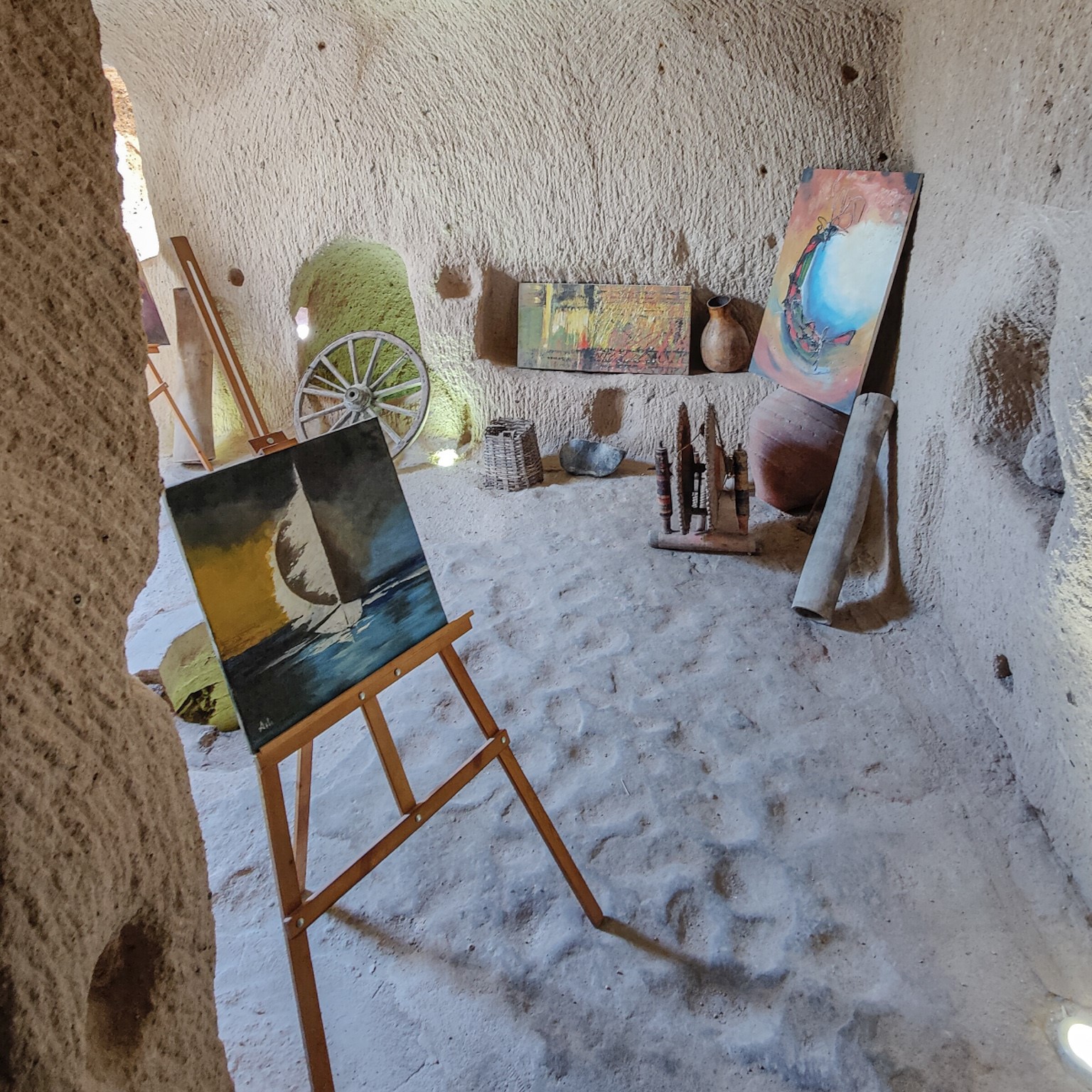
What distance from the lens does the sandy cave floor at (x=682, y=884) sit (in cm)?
157

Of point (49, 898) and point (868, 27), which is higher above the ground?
point (868, 27)

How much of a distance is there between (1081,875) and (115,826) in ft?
6.66

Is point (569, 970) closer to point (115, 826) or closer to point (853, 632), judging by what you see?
point (115, 826)

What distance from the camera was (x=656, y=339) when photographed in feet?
14.7

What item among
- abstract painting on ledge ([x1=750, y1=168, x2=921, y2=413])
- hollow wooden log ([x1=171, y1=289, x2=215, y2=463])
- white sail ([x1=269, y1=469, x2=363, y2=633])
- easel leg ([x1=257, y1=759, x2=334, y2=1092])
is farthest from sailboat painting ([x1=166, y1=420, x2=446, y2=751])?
hollow wooden log ([x1=171, y1=289, x2=215, y2=463])

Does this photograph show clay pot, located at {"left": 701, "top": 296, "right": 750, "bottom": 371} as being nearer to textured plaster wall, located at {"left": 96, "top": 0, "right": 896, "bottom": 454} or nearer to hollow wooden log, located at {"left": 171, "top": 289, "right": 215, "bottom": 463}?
textured plaster wall, located at {"left": 96, "top": 0, "right": 896, "bottom": 454}

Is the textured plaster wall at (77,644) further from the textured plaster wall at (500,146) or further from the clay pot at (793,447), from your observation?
the textured plaster wall at (500,146)

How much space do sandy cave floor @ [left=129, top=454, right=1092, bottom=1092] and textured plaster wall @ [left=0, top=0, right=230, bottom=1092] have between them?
691 millimetres

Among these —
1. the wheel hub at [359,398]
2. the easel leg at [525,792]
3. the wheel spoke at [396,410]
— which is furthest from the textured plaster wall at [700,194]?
the easel leg at [525,792]

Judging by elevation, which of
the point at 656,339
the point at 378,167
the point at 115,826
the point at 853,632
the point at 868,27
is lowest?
the point at 853,632

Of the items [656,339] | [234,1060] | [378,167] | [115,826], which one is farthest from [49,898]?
[378,167]

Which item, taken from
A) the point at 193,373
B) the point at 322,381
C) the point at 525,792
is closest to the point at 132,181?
the point at 193,373

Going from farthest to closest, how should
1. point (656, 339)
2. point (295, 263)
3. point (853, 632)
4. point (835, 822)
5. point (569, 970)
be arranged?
point (295, 263) < point (656, 339) < point (853, 632) < point (835, 822) < point (569, 970)

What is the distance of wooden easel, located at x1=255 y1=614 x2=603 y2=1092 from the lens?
1.35m
